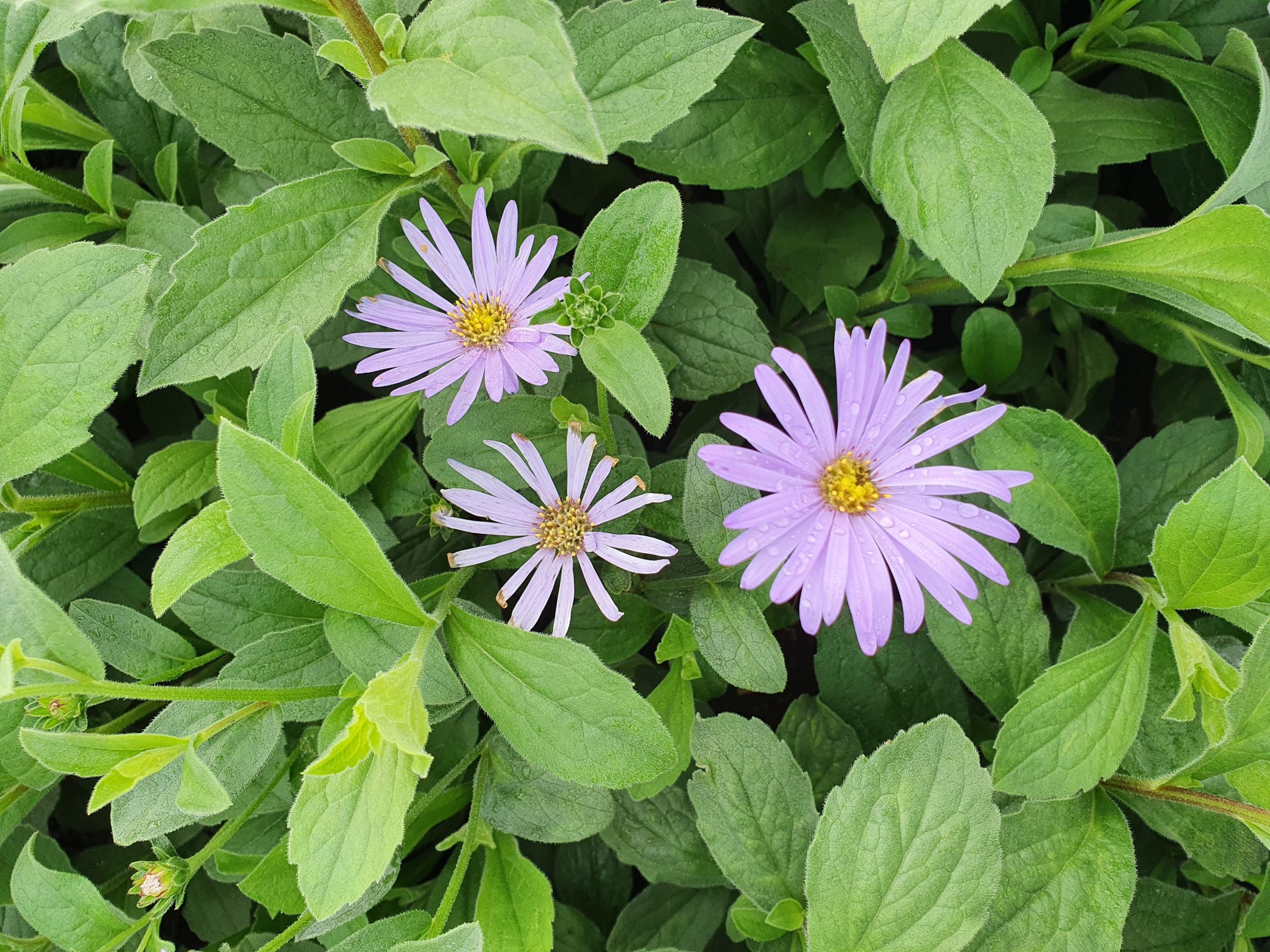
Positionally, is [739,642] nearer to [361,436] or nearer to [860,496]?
[860,496]

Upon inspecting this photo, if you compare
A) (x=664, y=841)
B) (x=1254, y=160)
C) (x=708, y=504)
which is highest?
(x=1254, y=160)

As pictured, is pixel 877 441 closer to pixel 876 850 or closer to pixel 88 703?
pixel 876 850

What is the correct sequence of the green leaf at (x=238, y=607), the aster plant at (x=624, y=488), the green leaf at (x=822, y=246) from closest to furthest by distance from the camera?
the aster plant at (x=624, y=488)
the green leaf at (x=238, y=607)
the green leaf at (x=822, y=246)

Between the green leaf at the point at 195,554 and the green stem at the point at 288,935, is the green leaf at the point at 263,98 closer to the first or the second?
the green leaf at the point at 195,554

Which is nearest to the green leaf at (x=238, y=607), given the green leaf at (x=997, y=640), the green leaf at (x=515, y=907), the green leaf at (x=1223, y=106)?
the green leaf at (x=515, y=907)

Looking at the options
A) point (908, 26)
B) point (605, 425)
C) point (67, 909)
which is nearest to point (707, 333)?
point (605, 425)

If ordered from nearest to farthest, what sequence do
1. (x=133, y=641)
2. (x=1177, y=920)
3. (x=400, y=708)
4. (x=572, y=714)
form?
(x=400, y=708), (x=572, y=714), (x=133, y=641), (x=1177, y=920)

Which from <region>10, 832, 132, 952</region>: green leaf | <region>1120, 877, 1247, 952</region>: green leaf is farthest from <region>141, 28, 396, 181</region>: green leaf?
<region>1120, 877, 1247, 952</region>: green leaf
